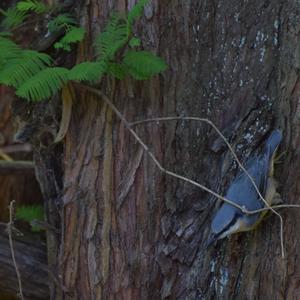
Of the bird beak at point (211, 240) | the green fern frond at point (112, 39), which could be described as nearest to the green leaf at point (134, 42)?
the green fern frond at point (112, 39)

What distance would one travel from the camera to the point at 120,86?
2621 millimetres

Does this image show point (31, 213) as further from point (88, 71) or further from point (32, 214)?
point (88, 71)

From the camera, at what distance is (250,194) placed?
7.79 feet

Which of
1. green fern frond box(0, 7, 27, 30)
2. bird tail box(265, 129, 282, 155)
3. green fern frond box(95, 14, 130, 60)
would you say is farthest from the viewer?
green fern frond box(0, 7, 27, 30)

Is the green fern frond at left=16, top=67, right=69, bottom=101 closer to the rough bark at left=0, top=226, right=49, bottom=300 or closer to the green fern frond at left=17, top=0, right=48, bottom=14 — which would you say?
the green fern frond at left=17, top=0, right=48, bottom=14

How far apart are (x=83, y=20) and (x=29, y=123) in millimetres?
485

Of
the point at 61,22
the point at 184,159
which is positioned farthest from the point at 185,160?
the point at 61,22

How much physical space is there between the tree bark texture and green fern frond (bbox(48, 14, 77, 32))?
0.06 meters

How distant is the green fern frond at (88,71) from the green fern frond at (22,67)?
0.15m

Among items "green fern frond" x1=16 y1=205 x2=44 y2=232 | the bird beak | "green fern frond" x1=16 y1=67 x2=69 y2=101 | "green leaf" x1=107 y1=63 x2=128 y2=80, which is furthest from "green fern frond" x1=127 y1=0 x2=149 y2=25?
"green fern frond" x1=16 y1=205 x2=44 y2=232

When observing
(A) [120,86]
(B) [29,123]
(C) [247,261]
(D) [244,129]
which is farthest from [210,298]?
(B) [29,123]

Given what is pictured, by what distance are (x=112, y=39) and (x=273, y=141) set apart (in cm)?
65

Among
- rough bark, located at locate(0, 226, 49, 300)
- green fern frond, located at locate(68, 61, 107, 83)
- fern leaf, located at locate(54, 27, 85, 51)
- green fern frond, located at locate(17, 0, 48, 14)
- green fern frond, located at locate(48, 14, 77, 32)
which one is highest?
green fern frond, located at locate(17, 0, 48, 14)

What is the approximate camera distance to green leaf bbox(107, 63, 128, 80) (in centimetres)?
249
